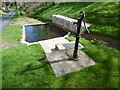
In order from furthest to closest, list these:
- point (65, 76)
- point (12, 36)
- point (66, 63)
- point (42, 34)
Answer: point (42, 34), point (12, 36), point (66, 63), point (65, 76)

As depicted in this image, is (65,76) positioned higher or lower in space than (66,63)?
lower

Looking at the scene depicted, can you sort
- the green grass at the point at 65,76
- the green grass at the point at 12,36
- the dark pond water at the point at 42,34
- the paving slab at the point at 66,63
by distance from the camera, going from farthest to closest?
the dark pond water at the point at 42,34 → the green grass at the point at 12,36 → the paving slab at the point at 66,63 → the green grass at the point at 65,76

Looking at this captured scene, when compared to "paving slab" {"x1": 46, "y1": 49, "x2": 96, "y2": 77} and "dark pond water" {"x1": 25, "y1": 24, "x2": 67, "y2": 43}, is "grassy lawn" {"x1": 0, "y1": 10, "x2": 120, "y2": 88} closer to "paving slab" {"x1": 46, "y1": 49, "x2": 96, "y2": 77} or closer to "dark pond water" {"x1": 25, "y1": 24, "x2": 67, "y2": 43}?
"paving slab" {"x1": 46, "y1": 49, "x2": 96, "y2": 77}

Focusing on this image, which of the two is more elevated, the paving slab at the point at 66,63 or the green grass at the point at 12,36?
the paving slab at the point at 66,63

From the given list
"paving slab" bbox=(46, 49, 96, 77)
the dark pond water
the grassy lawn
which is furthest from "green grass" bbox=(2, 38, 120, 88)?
the dark pond water

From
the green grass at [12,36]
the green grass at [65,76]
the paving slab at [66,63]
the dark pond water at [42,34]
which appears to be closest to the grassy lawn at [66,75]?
the green grass at [65,76]

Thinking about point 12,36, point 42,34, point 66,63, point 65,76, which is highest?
point 66,63

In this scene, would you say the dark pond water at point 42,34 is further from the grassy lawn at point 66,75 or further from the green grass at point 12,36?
the grassy lawn at point 66,75

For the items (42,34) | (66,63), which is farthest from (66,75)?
(42,34)

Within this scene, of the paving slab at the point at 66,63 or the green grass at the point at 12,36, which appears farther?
the green grass at the point at 12,36

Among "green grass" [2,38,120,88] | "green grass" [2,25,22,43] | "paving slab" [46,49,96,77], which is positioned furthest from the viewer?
"green grass" [2,25,22,43]

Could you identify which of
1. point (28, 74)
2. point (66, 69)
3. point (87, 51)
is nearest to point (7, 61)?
point (28, 74)

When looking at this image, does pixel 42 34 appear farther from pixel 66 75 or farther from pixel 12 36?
pixel 66 75

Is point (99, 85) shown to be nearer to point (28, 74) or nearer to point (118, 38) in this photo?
point (28, 74)
